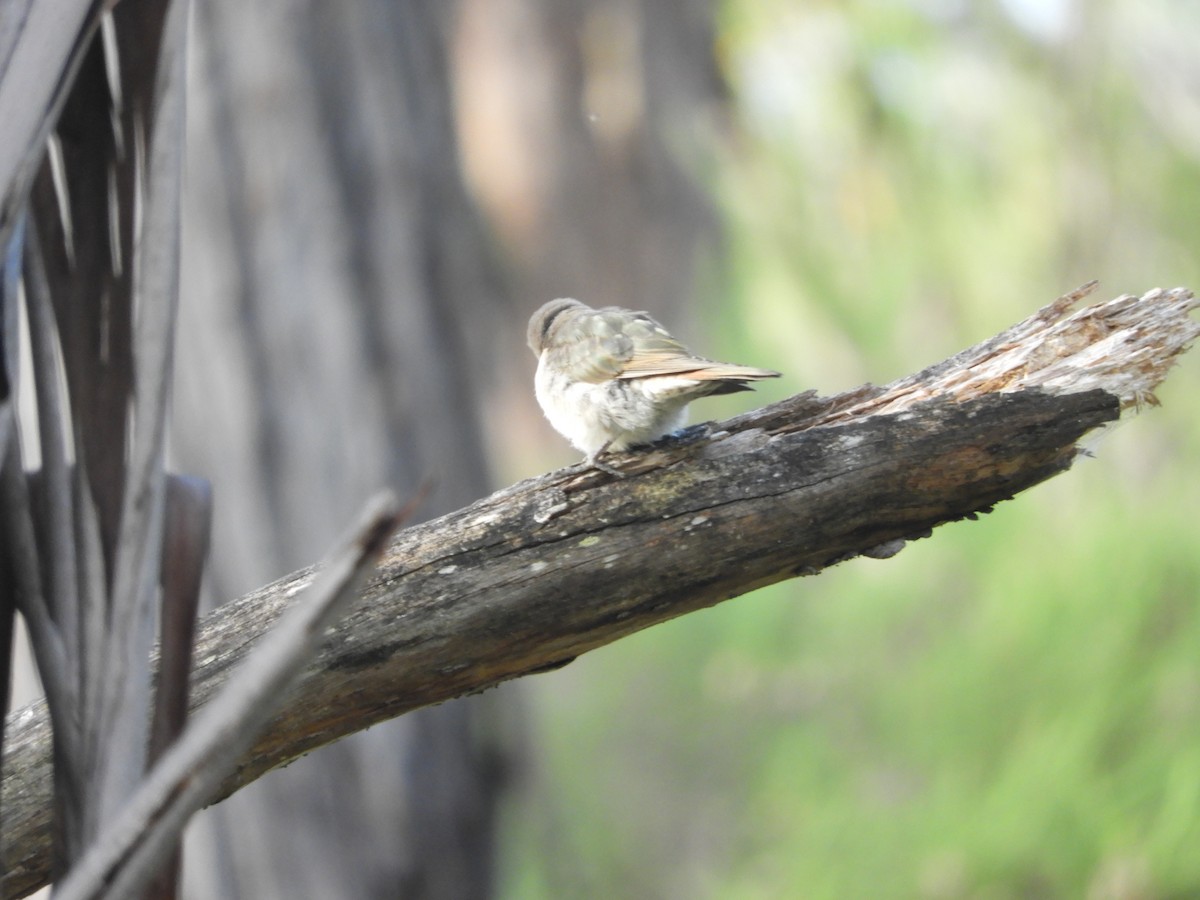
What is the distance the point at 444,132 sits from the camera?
5828mm

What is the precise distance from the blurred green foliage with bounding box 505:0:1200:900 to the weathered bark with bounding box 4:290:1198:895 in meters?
3.47

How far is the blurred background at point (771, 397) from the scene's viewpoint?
4922 mm

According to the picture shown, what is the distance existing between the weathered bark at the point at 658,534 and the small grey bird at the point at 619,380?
0.25 meters

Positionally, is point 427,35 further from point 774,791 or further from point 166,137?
point 166,137

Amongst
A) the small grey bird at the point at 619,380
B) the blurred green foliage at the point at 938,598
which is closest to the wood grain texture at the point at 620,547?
the small grey bird at the point at 619,380

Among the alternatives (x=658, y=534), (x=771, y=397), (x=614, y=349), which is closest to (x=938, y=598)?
(x=771, y=397)

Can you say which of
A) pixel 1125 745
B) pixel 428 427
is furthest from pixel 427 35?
pixel 1125 745

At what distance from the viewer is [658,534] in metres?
1.89

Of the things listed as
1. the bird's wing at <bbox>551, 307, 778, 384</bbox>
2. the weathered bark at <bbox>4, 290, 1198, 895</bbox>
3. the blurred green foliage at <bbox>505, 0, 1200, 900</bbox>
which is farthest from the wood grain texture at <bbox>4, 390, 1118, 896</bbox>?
the blurred green foliage at <bbox>505, 0, 1200, 900</bbox>

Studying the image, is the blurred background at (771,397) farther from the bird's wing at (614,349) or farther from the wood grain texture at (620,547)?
the wood grain texture at (620,547)

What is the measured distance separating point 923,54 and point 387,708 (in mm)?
6788

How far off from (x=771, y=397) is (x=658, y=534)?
7310 millimetres

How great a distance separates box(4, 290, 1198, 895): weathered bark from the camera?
1780 mm

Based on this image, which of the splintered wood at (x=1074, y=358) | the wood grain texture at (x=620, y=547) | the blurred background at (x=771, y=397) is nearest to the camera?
the wood grain texture at (x=620, y=547)
